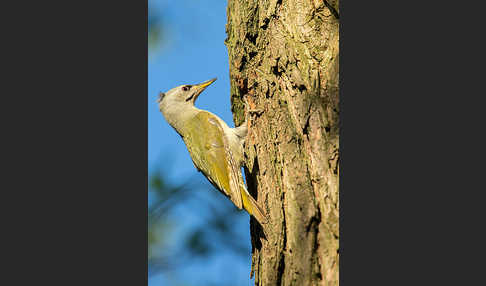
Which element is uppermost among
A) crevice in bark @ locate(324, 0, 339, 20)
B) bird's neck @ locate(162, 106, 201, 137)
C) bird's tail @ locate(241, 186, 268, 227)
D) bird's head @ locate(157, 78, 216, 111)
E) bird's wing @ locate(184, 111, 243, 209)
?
crevice in bark @ locate(324, 0, 339, 20)

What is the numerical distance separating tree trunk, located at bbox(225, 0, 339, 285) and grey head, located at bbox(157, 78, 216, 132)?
0.62 m

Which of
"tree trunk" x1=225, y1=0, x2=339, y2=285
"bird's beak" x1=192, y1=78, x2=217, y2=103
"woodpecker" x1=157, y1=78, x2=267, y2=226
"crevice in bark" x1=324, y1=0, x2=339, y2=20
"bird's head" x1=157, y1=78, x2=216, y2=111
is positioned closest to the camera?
"tree trunk" x1=225, y1=0, x2=339, y2=285

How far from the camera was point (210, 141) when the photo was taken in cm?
346

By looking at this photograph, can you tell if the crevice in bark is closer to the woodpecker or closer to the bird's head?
the woodpecker

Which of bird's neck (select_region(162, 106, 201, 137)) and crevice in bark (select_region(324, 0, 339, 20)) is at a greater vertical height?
crevice in bark (select_region(324, 0, 339, 20))

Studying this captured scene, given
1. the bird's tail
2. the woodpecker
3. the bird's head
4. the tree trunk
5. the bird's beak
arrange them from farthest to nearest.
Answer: the bird's head
the bird's beak
the woodpecker
the bird's tail
the tree trunk

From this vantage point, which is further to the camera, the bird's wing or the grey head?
the grey head

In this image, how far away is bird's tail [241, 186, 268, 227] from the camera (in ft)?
9.55

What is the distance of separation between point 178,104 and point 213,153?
1.79 feet

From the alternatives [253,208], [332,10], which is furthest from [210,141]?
[332,10]

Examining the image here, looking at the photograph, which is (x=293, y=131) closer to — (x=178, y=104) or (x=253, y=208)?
(x=253, y=208)

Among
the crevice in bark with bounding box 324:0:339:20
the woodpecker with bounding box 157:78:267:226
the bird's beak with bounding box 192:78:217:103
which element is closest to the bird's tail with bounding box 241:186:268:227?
the woodpecker with bounding box 157:78:267:226

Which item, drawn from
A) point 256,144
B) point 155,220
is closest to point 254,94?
point 256,144

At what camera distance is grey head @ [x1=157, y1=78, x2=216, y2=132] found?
3.61 meters
